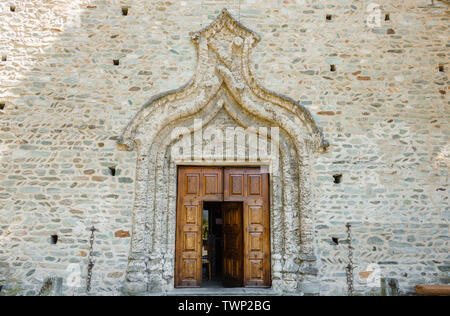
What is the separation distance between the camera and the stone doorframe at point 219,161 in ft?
16.4

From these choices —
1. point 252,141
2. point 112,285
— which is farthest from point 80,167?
point 252,141

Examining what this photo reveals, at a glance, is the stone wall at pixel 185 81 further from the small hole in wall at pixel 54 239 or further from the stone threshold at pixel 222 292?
the stone threshold at pixel 222 292

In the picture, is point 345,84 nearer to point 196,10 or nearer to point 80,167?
point 196,10

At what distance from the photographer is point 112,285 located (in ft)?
15.9

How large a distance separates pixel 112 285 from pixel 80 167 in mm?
1848

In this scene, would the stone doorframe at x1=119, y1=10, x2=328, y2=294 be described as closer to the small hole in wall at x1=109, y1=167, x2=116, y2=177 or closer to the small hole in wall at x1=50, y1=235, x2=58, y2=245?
the small hole in wall at x1=109, y1=167, x2=116, y2=177

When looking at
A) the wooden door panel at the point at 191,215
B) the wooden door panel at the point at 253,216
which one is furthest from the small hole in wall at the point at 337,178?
the wooden door panel at the point at 191,215

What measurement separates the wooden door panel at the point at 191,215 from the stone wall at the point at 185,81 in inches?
32.6

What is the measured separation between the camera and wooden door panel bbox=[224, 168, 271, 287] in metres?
5.27

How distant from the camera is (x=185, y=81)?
5.53 m

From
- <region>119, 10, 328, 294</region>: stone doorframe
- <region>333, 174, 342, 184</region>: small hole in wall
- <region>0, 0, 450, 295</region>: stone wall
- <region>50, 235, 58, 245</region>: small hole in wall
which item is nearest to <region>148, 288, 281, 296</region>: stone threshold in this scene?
<region>119, 10, 328, 294</region>: stone doorframe

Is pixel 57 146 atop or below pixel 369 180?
atop

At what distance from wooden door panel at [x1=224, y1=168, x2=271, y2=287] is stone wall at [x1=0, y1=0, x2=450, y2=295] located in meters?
0.79

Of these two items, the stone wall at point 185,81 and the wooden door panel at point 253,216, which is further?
the wooden door panel at point 253,216
